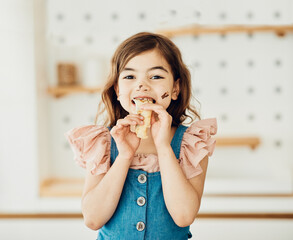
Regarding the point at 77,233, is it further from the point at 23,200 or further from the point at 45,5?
the point at 45,5

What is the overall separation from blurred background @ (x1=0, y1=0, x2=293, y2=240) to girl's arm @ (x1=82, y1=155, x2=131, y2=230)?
121 centimetres

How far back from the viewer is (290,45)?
2.25 m

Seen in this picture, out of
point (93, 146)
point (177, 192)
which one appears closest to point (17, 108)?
point (93, 146)

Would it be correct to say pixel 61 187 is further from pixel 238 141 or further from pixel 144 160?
pixel 144 160

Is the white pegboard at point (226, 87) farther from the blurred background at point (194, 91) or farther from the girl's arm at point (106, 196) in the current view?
the girl's arm at point (106, 196)

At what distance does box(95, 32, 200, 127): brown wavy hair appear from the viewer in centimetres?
90

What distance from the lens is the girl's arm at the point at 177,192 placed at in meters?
0.82

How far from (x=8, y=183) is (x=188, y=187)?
1610 mm

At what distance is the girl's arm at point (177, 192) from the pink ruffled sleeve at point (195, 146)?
0.06 meters

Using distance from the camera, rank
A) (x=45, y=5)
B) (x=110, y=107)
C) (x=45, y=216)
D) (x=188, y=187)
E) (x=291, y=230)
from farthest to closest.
→ 1. (x=45, y=5)
2. (x=45, y=216)
3. (x=291, y=230)
4. (x=110, y=107)
5. (x=188, y=187)

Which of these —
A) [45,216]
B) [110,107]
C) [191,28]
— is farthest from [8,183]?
[191,28]

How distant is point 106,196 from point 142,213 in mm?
109

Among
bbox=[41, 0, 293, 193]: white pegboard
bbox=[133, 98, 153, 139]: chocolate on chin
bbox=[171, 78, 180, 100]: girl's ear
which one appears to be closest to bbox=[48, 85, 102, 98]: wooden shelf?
bbox=[41, 0, 293, 193]: white pegboard

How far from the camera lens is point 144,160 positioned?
3.03 feet
